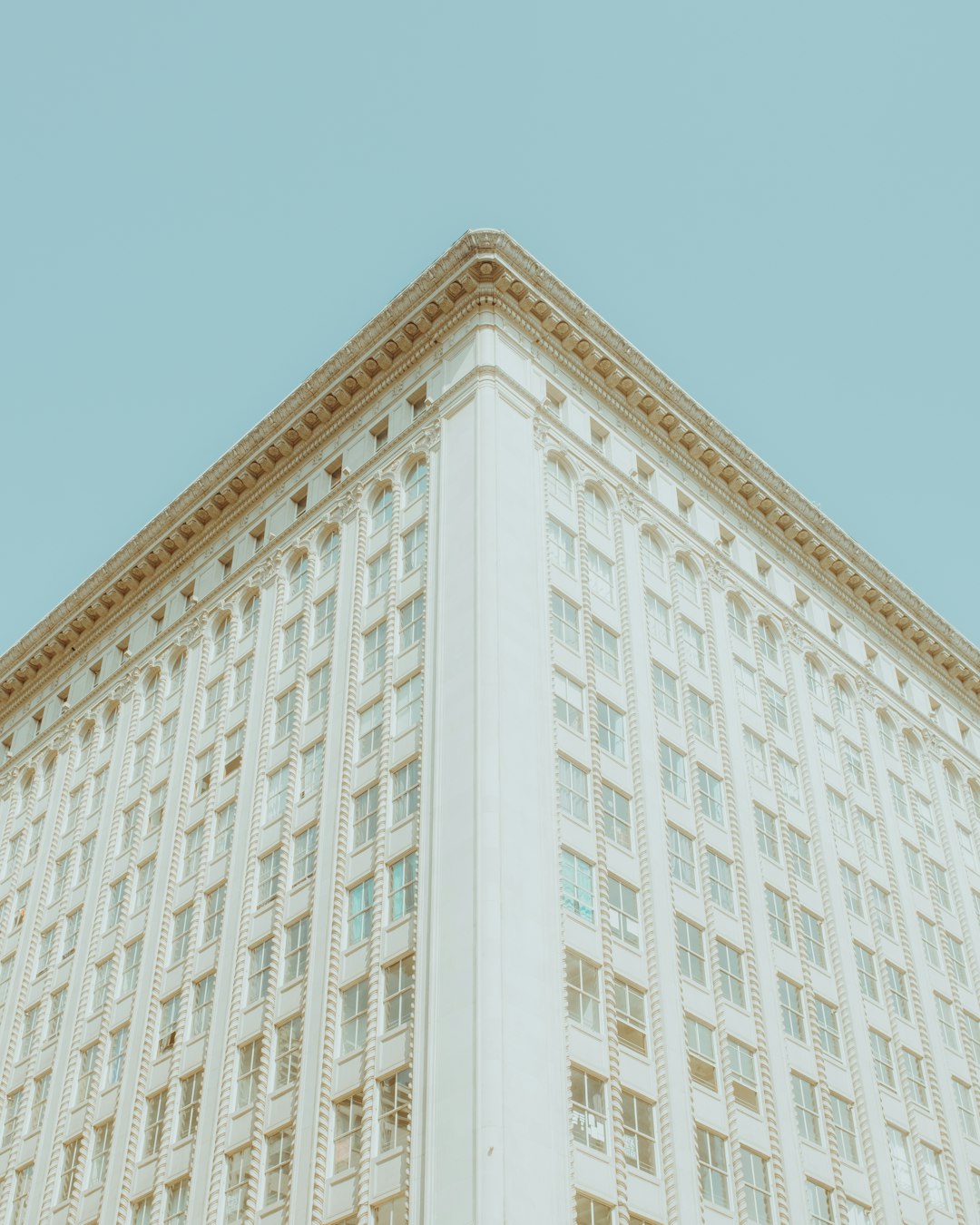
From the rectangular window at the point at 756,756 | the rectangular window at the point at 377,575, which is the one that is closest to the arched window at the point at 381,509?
the rectangular window at the point at 377,575

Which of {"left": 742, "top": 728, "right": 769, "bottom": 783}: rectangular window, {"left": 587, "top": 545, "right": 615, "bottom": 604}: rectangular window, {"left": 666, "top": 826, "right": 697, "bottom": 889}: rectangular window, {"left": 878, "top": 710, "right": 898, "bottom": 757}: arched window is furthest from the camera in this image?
{"left": 878, "top": 710, "right": 898, "bottom": 757}: arched window

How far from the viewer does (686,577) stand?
5262 cm

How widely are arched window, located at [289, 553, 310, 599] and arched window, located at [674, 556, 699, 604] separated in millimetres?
12690

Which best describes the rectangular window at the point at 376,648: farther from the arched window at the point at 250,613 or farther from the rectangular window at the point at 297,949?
the arched window at the point at 250,613

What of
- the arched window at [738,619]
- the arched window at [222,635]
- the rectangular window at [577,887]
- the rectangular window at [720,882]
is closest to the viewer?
the rectangular window at [577,887]

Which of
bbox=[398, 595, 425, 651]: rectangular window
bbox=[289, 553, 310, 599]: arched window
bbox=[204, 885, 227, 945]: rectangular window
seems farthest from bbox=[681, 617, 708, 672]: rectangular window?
bbox=[204, 885, 227, 945]: rectangular window

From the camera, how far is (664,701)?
152ft

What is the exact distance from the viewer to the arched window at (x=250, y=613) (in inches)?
2095

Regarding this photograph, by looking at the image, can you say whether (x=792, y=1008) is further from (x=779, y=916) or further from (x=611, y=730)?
(x=611, y=730)

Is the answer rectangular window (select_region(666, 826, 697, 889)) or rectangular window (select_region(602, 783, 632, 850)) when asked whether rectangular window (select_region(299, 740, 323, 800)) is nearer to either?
rectangular window (select_region(602, 783, 632, 850))

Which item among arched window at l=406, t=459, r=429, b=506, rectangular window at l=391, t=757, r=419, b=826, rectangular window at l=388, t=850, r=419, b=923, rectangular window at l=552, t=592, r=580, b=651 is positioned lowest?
rectangular window at l=388, t=850, r=419, b=923

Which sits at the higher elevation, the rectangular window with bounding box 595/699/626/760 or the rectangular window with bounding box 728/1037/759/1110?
the rectangular window with bounding box 595/699/626/760

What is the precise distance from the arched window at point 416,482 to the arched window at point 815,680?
17029 millimetres

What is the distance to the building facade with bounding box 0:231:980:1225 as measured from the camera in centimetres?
3488
